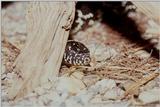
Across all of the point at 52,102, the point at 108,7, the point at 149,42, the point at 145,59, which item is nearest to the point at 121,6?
the point at 108,7

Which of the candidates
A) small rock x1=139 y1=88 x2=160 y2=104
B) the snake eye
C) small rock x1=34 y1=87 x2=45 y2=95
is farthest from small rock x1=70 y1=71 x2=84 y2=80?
small rock x1=139 y1=88 x2=160 y2=104

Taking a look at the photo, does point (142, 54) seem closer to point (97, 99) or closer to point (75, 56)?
point (75, 56)

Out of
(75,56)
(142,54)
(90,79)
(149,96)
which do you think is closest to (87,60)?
(75,56)

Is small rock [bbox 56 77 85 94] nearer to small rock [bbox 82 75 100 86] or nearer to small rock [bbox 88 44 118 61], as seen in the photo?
small rock [bbox 82 75 100 86]

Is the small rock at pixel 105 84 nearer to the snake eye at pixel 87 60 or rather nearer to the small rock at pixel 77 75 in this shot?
the small rock at pixel 77 75

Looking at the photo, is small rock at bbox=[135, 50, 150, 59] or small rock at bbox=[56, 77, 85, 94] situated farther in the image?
small rock at bbox=[135, 50, 150, 59]

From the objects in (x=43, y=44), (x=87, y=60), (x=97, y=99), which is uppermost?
(x=43, y=44)

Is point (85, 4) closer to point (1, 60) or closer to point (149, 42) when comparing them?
point (149, 42)
